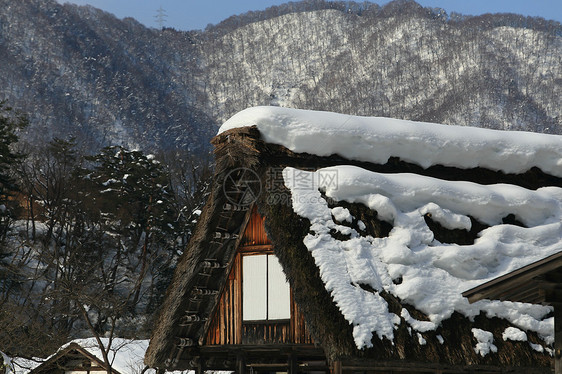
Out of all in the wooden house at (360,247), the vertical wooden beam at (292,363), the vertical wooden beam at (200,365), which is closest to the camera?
the wooden house at (360,247)

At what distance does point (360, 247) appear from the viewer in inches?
348

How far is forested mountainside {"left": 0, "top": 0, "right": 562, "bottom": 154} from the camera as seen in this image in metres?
107

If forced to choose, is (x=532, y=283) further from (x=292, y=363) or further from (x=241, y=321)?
(x=241, y=321)

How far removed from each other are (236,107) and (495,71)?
169 feet

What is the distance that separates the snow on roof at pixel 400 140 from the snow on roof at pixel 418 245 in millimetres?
586

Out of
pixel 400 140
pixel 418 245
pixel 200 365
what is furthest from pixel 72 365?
pixel 418 245

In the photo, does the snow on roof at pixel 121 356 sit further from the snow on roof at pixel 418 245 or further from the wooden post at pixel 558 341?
the wooden post at pixel 558 341

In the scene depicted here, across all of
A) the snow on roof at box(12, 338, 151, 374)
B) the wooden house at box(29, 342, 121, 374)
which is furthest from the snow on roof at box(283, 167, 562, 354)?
the wooden house at box(29, 342, 121, 374)

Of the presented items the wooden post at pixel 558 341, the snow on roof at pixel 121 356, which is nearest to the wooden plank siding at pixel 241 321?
the wooden post at pixel 558 341

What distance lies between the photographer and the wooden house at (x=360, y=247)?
8.25m

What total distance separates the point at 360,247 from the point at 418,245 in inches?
38.5

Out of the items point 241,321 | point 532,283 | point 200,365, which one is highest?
point 241,321

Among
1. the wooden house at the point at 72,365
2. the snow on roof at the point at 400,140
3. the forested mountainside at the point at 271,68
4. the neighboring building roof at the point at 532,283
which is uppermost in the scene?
the forested mountainside at the point at 271,68

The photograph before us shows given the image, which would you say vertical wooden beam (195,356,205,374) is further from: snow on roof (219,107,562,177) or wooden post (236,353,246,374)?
snow on roof (219,107,562,177)
